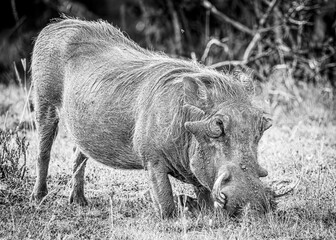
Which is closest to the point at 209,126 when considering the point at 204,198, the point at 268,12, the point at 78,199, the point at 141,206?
the point at 204,198

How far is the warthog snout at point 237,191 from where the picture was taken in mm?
3754

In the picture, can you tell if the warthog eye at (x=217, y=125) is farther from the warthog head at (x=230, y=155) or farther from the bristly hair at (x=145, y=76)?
the bristly hair at (x=145, y=76)

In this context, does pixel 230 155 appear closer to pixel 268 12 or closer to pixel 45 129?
pixel 45 129

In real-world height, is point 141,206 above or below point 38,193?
above

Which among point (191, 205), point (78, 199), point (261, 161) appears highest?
point (191, 205)

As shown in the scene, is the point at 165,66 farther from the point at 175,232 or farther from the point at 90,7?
the point at 90,7

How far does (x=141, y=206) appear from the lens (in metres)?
4.73

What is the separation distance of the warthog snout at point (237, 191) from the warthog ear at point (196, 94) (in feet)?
1.67

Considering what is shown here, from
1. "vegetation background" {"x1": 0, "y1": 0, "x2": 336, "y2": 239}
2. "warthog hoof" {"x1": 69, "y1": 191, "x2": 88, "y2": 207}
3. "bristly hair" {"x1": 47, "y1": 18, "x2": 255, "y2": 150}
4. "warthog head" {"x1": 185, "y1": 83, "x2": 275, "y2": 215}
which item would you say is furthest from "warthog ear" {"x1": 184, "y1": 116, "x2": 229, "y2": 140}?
"warthog hoof" {"x1": 69, "y1": 191, "x2": 88, "y2": 207}

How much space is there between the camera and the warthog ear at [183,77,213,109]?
13.7 feet

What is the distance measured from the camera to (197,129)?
13.3 ft

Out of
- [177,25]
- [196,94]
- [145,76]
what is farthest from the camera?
[177,25]

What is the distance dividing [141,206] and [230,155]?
1064mm

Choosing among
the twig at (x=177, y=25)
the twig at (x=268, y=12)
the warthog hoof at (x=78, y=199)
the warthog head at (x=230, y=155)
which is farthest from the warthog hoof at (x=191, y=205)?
the twig at (x=177, y=25)
